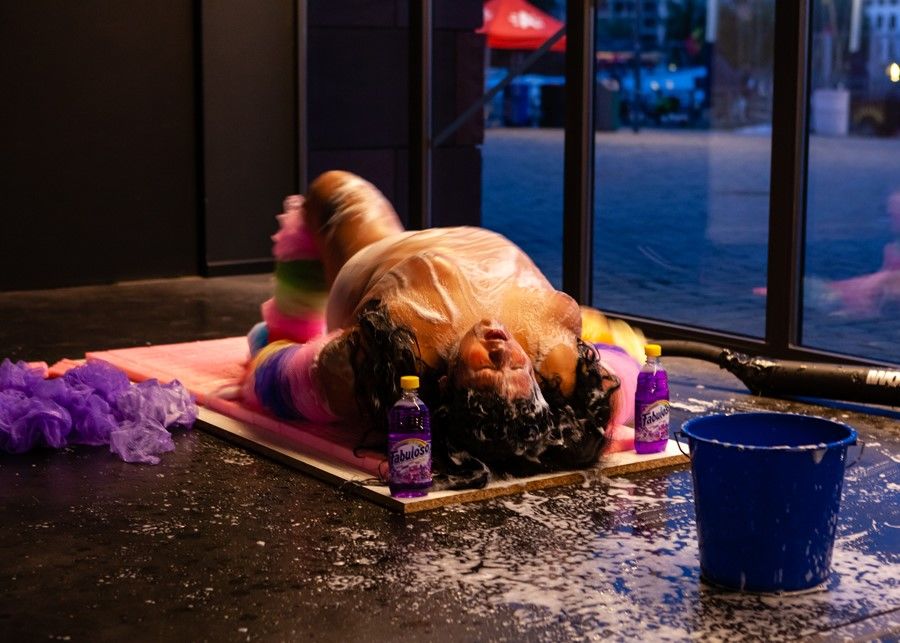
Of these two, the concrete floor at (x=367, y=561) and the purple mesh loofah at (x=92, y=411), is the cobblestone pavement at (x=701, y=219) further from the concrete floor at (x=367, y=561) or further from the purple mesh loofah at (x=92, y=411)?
the purple mesh loofah at (x=92, y=411)

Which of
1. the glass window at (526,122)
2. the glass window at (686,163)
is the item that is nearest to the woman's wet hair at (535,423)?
the glass window at (686,163)

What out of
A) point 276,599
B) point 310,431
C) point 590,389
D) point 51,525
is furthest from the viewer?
point 310,431

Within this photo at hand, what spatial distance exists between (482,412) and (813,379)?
51.5 inches

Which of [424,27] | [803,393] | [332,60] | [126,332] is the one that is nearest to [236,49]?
[332,60]

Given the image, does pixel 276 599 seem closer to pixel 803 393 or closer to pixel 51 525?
pixel 51 525

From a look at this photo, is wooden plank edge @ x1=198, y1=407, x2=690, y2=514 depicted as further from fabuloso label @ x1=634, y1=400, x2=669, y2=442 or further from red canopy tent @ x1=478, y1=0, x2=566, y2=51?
red canopy tent @ x1=478, y1=0, x2=566, y2=51

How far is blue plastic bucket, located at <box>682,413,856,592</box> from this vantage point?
2260 millimetres

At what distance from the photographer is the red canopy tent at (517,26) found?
18.5ft

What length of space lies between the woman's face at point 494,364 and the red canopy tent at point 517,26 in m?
2.68

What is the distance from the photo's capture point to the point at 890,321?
4566 millimetres

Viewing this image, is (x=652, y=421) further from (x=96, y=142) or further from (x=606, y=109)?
(x=96, y=142)

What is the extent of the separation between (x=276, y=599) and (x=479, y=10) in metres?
4.46

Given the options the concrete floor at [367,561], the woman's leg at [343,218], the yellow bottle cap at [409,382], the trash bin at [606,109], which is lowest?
the concrete floor at [367,561]

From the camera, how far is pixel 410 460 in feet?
9.19
